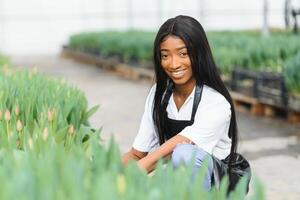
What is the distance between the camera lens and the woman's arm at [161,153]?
2008 millimetres

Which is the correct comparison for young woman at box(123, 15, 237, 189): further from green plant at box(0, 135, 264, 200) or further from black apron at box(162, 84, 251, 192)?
green plant at box(0, 135, 264, 200)

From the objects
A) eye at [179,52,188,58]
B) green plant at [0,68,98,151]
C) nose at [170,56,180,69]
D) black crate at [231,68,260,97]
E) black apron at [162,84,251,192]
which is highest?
eye at [179,52,188,58]

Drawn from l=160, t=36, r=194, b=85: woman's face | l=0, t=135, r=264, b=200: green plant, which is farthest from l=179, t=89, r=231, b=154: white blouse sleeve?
l=0, t=135, r=264, b=200: green plant

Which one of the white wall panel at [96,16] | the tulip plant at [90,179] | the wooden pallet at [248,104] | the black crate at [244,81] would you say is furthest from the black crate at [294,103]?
the white wall panel at [96,16]

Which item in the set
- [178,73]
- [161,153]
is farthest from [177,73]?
[161,153]

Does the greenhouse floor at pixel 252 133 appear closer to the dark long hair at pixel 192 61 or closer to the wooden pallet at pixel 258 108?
the wooden pallet at pixel 258 108

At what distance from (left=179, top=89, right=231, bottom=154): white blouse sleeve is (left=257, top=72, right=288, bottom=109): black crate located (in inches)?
142

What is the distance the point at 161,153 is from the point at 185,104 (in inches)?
10.7

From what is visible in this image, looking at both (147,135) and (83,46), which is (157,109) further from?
(83,46)

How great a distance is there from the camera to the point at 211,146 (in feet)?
7.16

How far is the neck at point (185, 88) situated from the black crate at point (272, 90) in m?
3.54

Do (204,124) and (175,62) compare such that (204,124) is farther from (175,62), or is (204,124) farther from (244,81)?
(244,81)

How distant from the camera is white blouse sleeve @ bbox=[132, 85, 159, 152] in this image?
236cm

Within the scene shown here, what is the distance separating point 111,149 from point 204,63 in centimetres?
89
